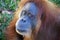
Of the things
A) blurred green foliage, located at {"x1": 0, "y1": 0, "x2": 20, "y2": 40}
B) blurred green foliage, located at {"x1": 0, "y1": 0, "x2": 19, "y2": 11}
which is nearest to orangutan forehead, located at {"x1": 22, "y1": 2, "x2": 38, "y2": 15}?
blurred green foliage, located at {"x1": 0, "y1": 0, "x2": 20, "y2": 40}

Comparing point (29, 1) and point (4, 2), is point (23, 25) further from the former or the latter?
point (4, 2)

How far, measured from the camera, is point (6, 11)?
19.4 ft

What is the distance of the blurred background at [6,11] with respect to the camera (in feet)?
18.2

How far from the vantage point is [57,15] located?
5.16 meters

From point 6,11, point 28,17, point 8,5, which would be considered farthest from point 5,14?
point 28,17

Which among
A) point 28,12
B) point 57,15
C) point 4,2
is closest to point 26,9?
point 28,12

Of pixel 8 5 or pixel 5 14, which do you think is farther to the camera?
pixel 8 5

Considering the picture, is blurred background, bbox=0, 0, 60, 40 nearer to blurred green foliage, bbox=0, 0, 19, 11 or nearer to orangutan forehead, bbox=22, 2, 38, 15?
blurred green foliage, bbox=0, 0, 19, 11

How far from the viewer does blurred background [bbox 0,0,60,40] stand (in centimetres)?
555

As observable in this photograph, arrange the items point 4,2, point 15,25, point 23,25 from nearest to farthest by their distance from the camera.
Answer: point 23,25 → point 15,25 → point 4,2

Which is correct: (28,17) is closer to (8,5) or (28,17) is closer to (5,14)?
(5,14)

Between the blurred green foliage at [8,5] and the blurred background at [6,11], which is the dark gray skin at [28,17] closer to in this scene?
the blurred background at [6,11]

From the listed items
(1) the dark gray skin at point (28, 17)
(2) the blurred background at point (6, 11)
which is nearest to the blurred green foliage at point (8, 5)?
(2) the blurred background at point (6, 11)

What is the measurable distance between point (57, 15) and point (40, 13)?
25 centimetres
